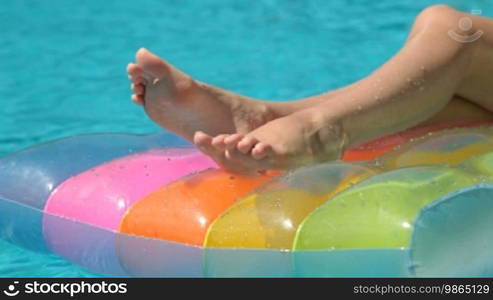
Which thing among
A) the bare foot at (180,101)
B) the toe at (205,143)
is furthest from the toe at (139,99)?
the toe at (205,143)

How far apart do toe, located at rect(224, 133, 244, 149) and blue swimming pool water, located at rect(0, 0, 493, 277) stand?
121cm

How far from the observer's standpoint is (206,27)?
400cm

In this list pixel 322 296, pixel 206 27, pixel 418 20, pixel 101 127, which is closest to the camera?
pixel 322 296

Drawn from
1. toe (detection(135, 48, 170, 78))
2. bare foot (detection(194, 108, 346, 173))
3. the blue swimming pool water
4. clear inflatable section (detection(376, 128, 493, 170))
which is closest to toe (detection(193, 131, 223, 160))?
bare foot (detection(194, 108, 346, 173))

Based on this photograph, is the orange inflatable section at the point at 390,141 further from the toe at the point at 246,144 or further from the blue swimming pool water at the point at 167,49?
the blue swimming pool water at the point at 167,49

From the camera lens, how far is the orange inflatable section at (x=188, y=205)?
180 centimetres

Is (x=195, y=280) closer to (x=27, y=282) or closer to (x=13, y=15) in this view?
(x=27, y=282)

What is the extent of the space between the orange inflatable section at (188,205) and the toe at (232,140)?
0.39 feet

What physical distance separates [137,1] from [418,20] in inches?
95.2

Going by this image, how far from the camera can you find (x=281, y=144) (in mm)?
1784

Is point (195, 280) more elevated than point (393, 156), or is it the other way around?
point (393, 156)

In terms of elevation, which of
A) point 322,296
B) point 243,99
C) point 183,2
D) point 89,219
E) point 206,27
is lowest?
point 322,296

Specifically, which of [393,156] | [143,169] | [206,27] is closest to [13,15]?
[206,27]

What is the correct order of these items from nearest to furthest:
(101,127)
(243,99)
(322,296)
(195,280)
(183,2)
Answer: (322,296)
(195,280)
(243,99)
(101,127)
(183,2)
